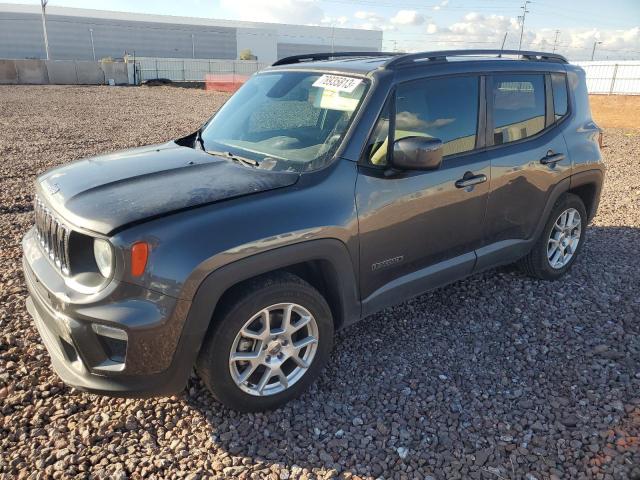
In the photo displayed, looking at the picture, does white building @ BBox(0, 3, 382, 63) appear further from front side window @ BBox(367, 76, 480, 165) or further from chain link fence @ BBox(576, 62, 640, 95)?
front side window @ BBox(367, 76, 480, 165)

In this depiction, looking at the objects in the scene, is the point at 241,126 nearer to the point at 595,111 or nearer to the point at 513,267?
the point at 513,267

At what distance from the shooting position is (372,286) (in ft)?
10.4

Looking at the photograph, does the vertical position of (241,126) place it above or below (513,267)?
above

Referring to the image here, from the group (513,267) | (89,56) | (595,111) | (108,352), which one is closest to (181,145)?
(108,352)

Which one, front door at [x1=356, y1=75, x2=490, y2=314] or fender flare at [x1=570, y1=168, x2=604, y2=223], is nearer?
front door at [x1=356, y1=75, x2=490, y2=314]

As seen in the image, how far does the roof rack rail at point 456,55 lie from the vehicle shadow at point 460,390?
6.15 ft

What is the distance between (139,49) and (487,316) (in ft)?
280

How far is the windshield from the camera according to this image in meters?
3.11

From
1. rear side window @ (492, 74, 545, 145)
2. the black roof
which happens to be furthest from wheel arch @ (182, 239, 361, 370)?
rear side window @ (492, 74, 545, 145)

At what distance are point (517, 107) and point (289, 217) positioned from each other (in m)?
2.33

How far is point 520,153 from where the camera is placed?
389 centimetres

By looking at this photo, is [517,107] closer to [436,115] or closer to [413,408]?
[436,115]

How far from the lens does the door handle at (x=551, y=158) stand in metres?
4.07

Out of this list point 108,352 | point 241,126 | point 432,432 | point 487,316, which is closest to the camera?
point 108,352
